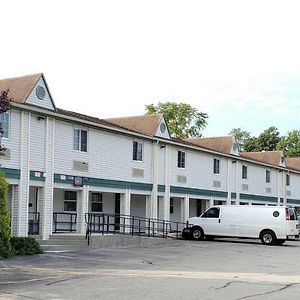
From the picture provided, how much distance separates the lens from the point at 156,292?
11.5 m

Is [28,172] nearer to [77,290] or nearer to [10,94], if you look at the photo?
[10,94]

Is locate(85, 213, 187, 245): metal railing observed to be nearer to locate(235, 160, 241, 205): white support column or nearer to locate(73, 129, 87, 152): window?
locate(73, 129, 87, 152): window

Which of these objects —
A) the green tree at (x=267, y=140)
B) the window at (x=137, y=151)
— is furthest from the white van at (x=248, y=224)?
the green tree at (x=267, y=140)

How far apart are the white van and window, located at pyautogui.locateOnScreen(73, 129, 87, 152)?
8.14 metres

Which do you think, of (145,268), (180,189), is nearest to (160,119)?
(180,189)

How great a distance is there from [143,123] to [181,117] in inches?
1314

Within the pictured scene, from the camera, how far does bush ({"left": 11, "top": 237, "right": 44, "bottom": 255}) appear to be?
18.9 meters

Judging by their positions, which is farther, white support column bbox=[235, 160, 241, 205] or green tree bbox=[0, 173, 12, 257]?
white support column bbox=[235, 160, 241, 205]

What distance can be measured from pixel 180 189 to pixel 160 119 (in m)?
4.47

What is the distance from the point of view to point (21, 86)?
2184cm

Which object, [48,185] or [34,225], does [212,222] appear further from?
[34,225]

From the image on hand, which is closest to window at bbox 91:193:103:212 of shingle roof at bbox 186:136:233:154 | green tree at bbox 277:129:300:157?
shingle roof at bbox 186:136:233:154

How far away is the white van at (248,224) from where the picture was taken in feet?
92.2

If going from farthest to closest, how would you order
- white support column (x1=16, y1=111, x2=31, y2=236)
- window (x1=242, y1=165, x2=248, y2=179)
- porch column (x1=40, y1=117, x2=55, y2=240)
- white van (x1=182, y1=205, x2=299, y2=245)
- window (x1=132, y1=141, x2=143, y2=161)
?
window (x1=242, y1=165, x2=248, y2=179), window (x1=132, y1=141, x2=143, y2=161), white van (x1=182, y1=205, x2=299, y2=245), porch column (x1=40, y1=117, x2=55, y2=240), white support column (x1=16, y1=111, x2=31, y2=236)
